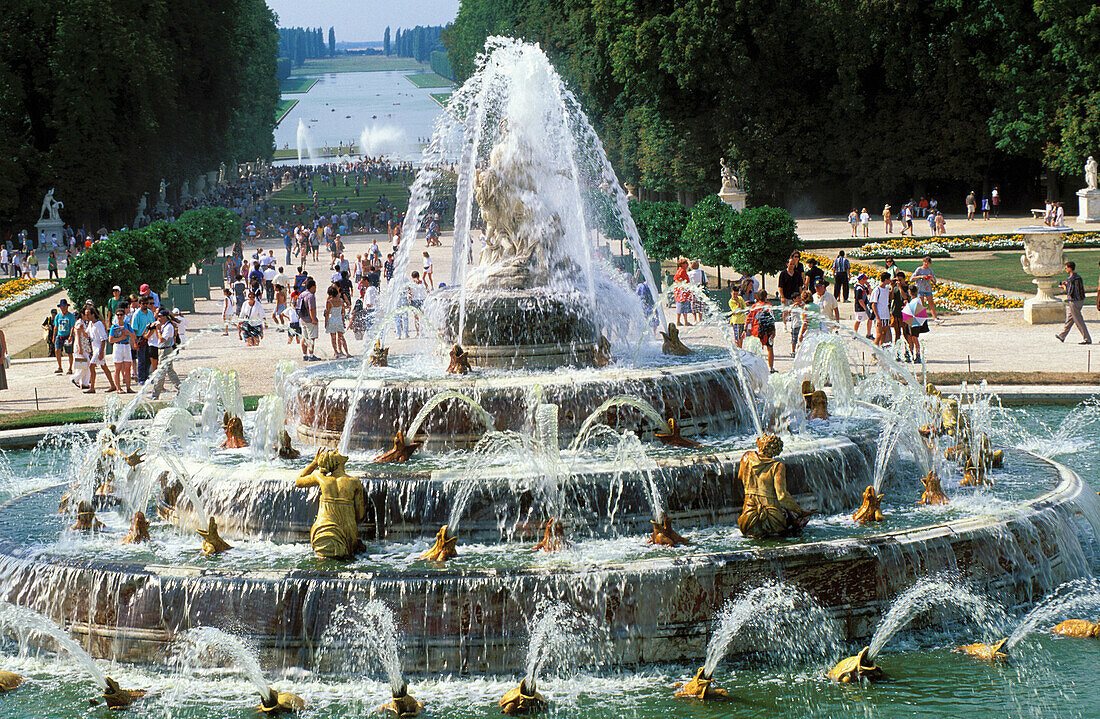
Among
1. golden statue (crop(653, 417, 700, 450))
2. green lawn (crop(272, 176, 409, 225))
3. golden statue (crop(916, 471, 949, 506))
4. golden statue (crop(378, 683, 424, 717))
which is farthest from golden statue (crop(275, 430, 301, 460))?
green lawn (crop(272, 176, 409, 225))

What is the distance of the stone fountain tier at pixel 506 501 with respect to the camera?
35.5 ft

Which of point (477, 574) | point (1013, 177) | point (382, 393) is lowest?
point (477, 574)

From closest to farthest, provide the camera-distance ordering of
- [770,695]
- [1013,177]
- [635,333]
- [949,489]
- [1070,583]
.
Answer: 1. [770,695]
2. [1070,583]
3. [949,489]
4. [635,333]
5. [1013,177]

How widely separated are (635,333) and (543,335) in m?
2.16

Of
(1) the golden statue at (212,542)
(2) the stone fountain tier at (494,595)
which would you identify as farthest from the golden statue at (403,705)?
(1) the golden statue at (212,542)

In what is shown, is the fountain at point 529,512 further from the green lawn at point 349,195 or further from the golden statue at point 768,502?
the green lawn at point 349,195

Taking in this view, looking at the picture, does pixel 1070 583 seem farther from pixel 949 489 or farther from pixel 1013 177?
pixel 1013 177

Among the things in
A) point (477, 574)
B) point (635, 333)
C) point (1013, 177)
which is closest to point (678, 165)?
A: point (1013, 177)

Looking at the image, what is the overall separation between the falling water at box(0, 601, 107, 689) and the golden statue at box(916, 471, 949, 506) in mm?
6697

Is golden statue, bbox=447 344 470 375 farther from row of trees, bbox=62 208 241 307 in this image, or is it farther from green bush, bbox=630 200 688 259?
green bush, bbox=630 200 688 259

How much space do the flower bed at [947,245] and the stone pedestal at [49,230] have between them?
30.4 meters

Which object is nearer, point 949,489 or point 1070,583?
point 1070,583

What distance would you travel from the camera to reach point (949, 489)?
12.1 meters

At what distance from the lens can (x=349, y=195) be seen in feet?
276
